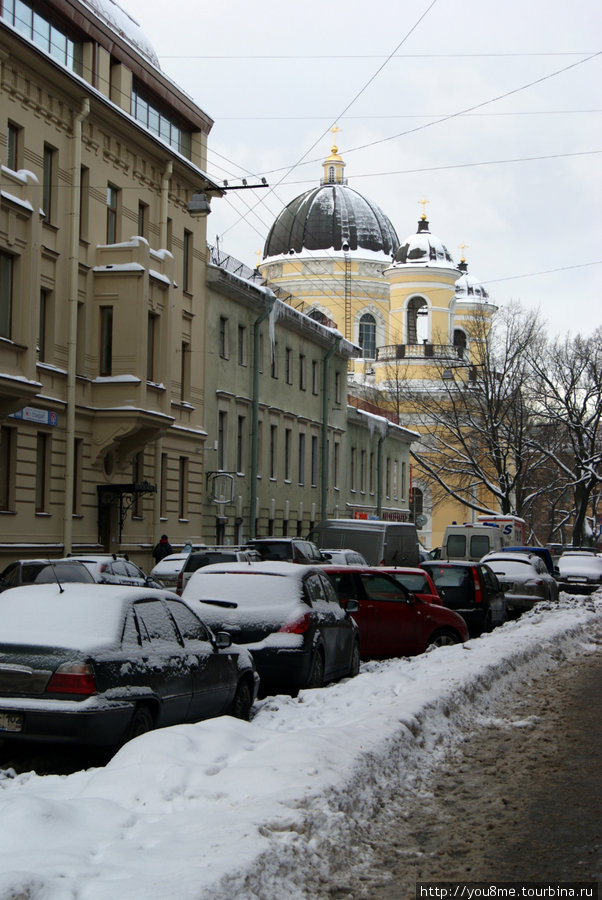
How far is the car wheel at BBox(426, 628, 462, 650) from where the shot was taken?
62.0 feet

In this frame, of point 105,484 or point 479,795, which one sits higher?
point 105,484

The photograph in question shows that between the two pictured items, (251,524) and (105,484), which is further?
(251,524)

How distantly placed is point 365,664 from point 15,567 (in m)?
6.11

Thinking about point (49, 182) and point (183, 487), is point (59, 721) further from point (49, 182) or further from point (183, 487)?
point (183, 487)

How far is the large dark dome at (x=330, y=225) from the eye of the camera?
289ft

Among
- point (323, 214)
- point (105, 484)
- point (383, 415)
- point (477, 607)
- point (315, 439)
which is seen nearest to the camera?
point (477, 607)

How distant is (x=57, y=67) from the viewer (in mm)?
27406

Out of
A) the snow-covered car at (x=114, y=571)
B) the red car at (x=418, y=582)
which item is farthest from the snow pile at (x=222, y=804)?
the snow-covered car at (x=114, y=571)

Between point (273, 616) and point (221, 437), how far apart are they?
86.7 feet

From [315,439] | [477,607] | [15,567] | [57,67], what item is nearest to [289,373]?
[315,439]

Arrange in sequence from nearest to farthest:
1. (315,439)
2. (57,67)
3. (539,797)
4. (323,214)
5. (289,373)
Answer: (539,797), (57,67), (289,373), (315,439), (323,214)

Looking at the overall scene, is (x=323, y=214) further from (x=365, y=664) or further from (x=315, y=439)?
(x=365, y=664)

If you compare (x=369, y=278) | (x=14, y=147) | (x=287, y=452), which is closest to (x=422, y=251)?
(x=369, y=278)

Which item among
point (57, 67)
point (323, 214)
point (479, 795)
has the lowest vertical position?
point (479, 795)
